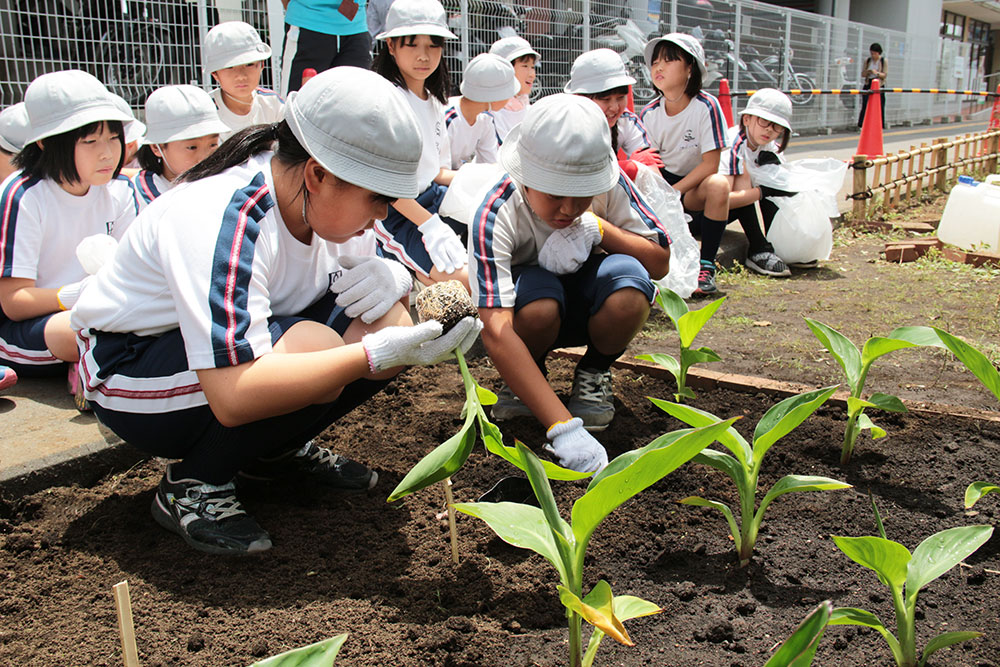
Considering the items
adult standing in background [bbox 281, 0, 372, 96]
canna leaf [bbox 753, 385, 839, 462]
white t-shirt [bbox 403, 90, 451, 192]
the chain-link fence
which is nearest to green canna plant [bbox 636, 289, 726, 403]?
canna leaf [bbox 753, 385, 839, 462]

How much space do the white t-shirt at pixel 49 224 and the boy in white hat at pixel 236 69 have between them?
0.85 metres

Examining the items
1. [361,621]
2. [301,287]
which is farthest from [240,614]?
[301,287]

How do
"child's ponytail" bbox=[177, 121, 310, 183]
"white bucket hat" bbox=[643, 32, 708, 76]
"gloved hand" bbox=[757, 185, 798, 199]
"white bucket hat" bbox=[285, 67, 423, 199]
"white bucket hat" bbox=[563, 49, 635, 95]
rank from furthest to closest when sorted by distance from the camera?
"gloved hand" bbox=[757, 185, 798, 199] → "white bucket hat" bbox=[643, 32, 708, 76] → "white bucket hat" bbox=[563, 49, 635, 95] → "child's ponytail" bbox=[177, 121, 310, 183] → "white bucket hat" bbox=[285, 67, 423, 199]

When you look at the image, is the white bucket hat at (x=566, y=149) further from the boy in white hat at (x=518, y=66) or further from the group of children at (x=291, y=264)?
the boy in white hat at (x=518, y=66)

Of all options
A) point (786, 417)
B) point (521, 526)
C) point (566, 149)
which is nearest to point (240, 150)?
point (566, 149)

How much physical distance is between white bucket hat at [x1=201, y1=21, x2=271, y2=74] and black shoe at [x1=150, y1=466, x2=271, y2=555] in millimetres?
2329

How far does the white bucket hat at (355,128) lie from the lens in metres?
1.59

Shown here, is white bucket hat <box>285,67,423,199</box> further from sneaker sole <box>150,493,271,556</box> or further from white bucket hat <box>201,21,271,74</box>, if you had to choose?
white bucket hat <box>201,21,271,74</box>

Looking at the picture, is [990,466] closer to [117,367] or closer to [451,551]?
[451,551]

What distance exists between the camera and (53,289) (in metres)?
2.70

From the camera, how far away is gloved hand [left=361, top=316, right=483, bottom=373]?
5.59ft

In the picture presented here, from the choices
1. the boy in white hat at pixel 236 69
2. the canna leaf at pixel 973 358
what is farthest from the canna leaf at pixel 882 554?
the boy in white hat at pixel 236 69

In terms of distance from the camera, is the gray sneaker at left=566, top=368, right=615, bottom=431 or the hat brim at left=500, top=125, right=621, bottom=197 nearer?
the hat brim at left=500, top=125, right=621, bottom=197

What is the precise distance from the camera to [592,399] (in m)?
2.65
